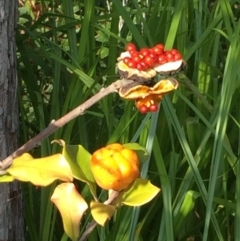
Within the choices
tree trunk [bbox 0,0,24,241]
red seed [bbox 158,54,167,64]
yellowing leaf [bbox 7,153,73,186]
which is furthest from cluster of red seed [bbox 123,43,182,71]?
tree trunk [bbox 0,0,24,241]

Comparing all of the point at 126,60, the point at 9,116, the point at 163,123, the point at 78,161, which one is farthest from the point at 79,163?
the point at 163,123

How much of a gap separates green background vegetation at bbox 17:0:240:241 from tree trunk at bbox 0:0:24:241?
76mm

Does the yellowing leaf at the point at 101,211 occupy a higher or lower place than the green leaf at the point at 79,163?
lower

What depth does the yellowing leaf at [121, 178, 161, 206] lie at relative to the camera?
0.57 m

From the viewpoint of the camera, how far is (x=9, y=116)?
2.86 ft

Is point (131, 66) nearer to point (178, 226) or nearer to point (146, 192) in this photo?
point (146, 192)

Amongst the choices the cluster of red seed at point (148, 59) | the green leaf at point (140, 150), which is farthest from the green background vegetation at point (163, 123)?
the cluster of red seed at point (148, 59)

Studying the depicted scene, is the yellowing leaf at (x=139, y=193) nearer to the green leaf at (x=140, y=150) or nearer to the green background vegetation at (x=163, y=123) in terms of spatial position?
the green leaf at (x=140, y=150)

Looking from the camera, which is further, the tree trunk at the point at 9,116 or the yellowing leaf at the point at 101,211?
the tree trunk at the point at 9,116

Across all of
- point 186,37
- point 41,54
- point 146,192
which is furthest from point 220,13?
point 146,192

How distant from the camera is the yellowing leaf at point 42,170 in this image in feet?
1.79

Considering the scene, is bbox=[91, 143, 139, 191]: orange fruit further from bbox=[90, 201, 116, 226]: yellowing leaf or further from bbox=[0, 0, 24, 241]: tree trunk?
bbox=[0, 0, 24, 241]: tree trunk

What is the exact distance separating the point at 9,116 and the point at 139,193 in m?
0.34

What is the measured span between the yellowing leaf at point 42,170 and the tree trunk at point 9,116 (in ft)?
0.97
